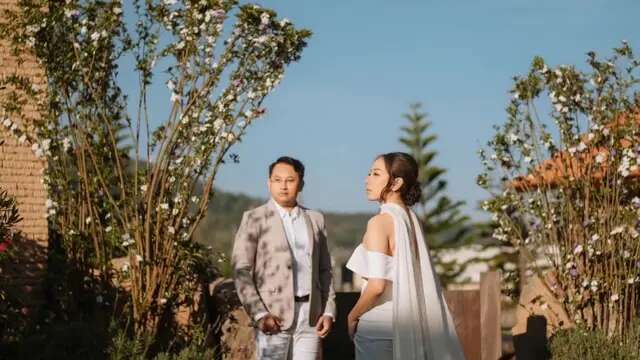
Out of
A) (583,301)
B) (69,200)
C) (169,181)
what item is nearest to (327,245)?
(169,181)

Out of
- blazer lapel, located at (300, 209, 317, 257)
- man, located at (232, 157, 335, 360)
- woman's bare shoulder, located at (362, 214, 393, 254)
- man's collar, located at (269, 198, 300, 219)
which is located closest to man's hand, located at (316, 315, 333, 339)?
man, located at (232, 157, 335, 360)

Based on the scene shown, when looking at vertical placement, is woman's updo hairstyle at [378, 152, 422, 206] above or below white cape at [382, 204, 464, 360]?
above

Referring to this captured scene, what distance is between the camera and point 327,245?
656 centimetres

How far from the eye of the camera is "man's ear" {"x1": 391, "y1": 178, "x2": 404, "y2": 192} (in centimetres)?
531

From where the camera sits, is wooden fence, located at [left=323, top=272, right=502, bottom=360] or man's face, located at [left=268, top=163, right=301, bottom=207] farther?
wooden fence, located at [left=323, top=272, right=502, bottom=360]

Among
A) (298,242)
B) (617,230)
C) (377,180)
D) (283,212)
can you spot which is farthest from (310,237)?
(617,230)

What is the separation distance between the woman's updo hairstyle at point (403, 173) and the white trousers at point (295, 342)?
1.20m

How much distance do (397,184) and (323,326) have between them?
126 cm

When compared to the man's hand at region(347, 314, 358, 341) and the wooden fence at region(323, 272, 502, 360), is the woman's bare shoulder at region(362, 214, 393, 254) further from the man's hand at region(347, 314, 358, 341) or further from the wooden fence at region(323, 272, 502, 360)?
the wooden fence at region(323, 272, 502, 360)

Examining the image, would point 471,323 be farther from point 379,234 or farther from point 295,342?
point 379,234

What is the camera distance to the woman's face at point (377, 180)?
17.5 feet

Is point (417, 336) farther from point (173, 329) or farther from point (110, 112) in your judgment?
point (110, 112)

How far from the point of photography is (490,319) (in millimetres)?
8789

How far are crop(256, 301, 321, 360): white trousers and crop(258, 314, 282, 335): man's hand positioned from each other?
5 centimetres
